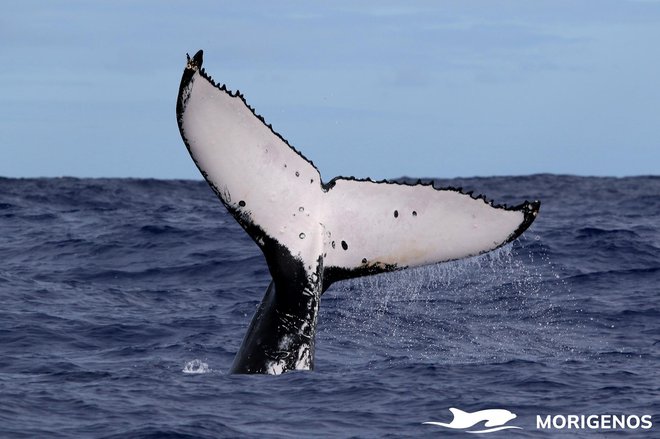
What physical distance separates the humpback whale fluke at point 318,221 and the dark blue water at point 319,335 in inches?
10.3

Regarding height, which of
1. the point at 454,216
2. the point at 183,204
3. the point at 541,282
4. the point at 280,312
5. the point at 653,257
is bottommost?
the point at 280,312

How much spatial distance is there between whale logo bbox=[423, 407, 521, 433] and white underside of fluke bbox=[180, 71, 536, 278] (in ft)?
4.29

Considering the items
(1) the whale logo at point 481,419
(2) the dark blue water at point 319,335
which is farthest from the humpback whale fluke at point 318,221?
(1) the whale logo at point 481,419

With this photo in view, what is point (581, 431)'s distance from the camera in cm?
866

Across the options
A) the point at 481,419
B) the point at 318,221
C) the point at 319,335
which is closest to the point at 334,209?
the point at 318,221

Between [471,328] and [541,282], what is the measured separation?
14.7ft

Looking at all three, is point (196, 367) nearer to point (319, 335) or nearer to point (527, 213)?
point (319, 335)

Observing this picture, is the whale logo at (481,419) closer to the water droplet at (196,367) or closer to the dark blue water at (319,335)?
the dark blue water at (319,335)

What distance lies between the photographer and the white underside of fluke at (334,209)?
8.08 m

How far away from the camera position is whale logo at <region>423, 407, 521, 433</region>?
28.8 ft

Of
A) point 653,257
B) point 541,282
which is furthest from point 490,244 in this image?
point 653,257

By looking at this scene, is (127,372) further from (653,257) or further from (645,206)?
(645,206)

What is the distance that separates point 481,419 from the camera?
899 centimetres

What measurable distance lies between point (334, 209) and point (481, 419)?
Result: 6.74 ft
